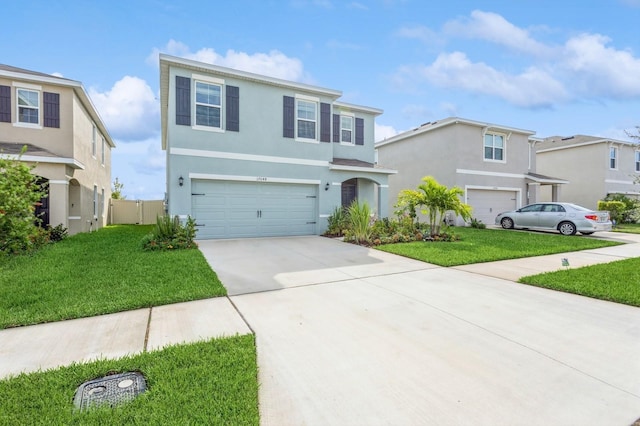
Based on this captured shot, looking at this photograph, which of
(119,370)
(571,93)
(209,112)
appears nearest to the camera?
(119,370)

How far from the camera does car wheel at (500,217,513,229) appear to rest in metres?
15.9

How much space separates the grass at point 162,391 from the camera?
2121mm

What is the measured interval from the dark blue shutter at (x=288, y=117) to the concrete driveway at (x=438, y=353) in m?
7.97

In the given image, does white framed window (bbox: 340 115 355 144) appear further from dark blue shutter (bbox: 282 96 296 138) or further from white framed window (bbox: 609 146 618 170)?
white framed window (bbox: 609 146 618 170)

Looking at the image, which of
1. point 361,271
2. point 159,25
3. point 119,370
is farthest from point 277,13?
point 119,370

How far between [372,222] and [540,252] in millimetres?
5087

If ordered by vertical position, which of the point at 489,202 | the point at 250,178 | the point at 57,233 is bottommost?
the point at 57,233

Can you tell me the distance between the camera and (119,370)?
273 cm

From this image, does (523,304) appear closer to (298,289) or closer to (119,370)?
(298,289)

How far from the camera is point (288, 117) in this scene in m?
12.5

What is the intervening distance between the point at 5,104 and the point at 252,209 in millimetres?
9491

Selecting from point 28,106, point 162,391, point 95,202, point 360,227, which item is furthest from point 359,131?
point 162,391

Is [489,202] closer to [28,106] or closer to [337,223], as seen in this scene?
[337,223]

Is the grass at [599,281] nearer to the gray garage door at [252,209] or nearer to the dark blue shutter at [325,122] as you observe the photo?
the gray garage door at [252,209]
